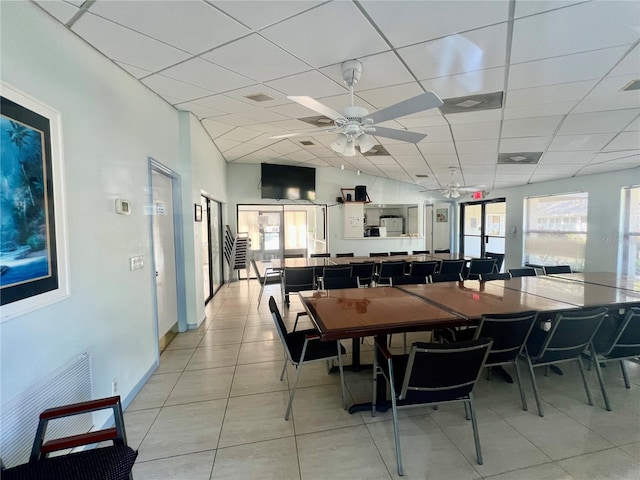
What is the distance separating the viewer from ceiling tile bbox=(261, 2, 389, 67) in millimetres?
1874

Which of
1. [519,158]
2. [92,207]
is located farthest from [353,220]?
[92,207]

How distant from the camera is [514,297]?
111 inches

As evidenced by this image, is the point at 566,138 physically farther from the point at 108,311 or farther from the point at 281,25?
the point at 108,311

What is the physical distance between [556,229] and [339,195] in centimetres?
554

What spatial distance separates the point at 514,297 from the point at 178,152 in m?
4.37

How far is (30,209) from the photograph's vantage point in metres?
1.50

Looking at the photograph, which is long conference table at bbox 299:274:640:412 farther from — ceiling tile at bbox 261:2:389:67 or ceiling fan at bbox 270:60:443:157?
ceiling tile at bbox 261:2:389:67

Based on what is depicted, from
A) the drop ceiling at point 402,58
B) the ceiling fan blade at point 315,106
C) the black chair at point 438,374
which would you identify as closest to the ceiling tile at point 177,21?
the drop ceiling at point 402,58

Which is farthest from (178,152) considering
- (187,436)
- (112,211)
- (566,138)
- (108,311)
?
Result: (566,138)

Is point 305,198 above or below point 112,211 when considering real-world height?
above

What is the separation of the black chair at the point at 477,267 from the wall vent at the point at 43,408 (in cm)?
551

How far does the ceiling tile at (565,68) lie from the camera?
2.21 metres

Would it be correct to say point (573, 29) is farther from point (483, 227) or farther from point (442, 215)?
point (442, 215)

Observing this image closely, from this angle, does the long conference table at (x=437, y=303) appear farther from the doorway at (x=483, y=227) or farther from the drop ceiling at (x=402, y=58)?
the doorway at (x=483, y=227)
